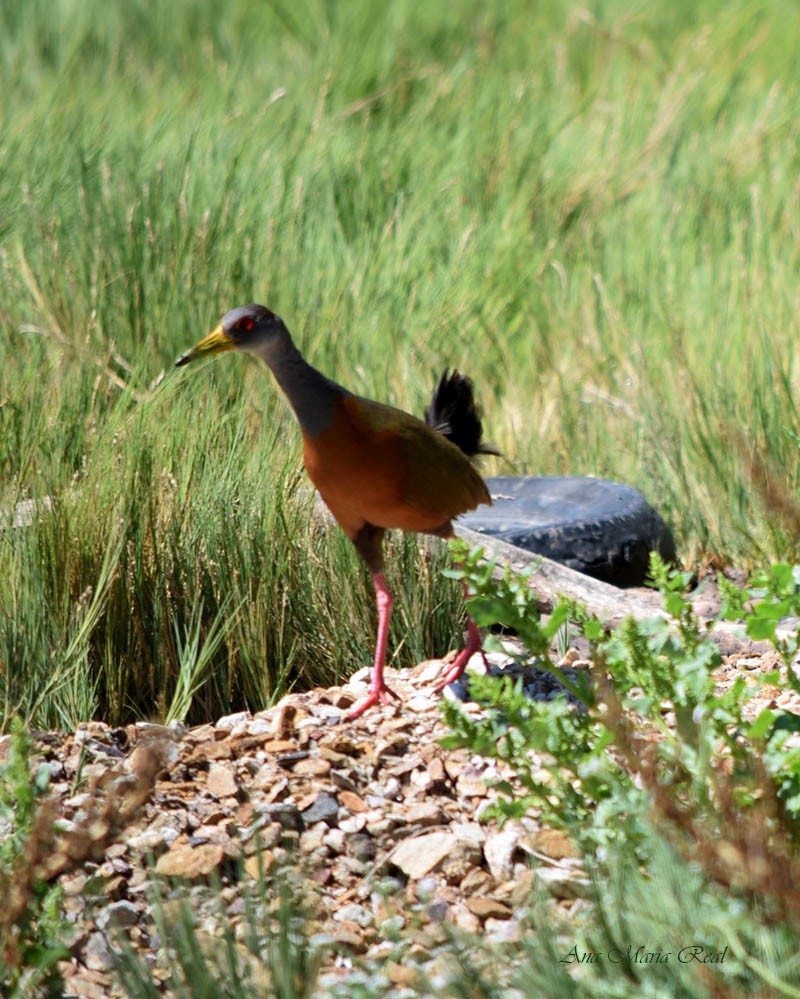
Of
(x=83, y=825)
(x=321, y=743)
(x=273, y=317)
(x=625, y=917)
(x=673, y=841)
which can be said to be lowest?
(x=321, y=743)

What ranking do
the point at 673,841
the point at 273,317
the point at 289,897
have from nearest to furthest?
the point at 673,841, the point at 289,897, the point at 273,317

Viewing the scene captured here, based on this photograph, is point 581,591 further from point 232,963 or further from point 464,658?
point 232,963

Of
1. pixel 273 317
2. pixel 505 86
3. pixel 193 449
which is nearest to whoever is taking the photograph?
pixel 273 317

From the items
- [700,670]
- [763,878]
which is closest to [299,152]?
[700,670]

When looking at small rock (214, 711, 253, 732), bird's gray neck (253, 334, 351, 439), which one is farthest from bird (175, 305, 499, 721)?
small rock (214, 711, 253, 732)

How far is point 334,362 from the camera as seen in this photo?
5.77 m

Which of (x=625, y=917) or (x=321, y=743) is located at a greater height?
(x=625, y=917)

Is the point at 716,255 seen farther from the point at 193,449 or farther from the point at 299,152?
the point at 193,449

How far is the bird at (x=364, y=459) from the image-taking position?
344cm

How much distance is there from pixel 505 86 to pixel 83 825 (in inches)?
312

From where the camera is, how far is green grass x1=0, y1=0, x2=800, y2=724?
359 centimetres

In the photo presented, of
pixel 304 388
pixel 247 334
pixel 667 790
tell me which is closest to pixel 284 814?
pixel 667 790

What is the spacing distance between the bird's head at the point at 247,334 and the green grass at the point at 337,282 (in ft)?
1.24

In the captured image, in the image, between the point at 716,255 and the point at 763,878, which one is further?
the point at 716,255
